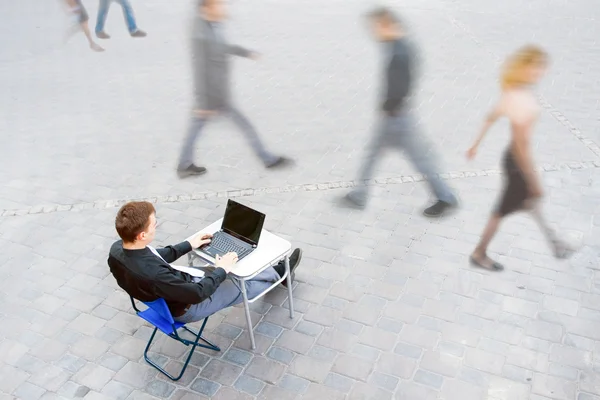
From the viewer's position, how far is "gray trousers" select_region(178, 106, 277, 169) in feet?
21.4

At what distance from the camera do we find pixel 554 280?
4.71 meters

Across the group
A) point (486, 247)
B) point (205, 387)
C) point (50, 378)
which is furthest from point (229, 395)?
point (486, 247)

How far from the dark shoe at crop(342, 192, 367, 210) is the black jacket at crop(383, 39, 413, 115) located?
3.51 ft

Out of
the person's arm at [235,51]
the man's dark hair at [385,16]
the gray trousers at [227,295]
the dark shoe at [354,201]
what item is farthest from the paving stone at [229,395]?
the person's arm at [235,51]

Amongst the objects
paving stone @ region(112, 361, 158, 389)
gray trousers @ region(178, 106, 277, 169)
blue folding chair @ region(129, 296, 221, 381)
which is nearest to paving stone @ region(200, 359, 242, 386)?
blue folding chair @ region(129, 296, 221, 381)

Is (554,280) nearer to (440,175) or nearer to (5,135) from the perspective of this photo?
(440,175)

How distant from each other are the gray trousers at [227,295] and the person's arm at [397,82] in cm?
169

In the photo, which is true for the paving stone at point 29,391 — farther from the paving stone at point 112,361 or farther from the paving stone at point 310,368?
the paving stone at point 310,368

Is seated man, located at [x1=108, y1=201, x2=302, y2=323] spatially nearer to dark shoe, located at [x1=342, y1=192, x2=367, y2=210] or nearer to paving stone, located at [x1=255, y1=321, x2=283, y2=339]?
paving stone, located at [x1=255, y1=321, x2=283, y2=339]

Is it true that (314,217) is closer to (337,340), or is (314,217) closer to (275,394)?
(337,340)

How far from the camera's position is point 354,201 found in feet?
19.1

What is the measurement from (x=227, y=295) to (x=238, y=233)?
0.42 metres

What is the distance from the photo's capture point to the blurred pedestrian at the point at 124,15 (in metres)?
7.28

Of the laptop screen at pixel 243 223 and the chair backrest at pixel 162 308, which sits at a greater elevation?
the laptop screen at pixel 243 223
